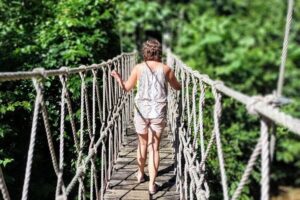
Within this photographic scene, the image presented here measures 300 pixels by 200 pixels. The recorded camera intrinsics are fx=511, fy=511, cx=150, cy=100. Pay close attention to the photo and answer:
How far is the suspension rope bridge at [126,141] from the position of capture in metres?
1.36

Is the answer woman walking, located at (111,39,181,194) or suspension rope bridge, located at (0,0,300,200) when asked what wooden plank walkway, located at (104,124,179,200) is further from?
woman walking, located at (111,39,181,194)

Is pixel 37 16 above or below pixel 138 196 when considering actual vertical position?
above

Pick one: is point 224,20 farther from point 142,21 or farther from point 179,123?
point 179,123

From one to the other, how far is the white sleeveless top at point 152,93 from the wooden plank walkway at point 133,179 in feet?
1.88

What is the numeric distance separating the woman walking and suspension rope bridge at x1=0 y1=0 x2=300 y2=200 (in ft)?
0.52

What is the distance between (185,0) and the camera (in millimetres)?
21391

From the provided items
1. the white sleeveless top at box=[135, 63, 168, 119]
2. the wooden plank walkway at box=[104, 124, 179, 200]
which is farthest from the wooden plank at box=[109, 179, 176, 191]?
the white sleeveless top at box=[135, 63, 168, 119]

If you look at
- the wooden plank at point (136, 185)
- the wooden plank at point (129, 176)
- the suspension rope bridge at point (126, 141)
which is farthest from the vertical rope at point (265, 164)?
the wooden plank at point (129, 176)

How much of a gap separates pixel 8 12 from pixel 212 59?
979cm

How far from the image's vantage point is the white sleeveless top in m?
3.52

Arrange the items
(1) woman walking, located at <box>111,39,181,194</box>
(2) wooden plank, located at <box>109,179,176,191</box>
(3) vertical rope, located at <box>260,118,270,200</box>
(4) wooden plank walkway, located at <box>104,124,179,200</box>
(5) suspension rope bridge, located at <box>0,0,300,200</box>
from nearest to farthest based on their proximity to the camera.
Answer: (3) vertical rope, located at <box>260,118,270,200</box> → (5) suspension rope bridge, located at <box>0,0,300,200</box> → (1) woman walking, located at <box>111,39,181,194</box> → (4) wooden plank walkway, located at <box>104,124,179,200</box> → (2) wooden plank, located at <box>109,179,176,191</box>

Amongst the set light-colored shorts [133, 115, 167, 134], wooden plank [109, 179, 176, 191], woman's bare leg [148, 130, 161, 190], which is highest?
light-colored shorts [133, 115, 167, 134]

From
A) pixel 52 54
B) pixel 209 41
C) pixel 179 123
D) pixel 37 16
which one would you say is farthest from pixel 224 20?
pixel 179 123

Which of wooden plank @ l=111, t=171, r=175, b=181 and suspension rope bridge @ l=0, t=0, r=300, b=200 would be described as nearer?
suspension rope bridge @ l=0, t=0, r=300, b=200
